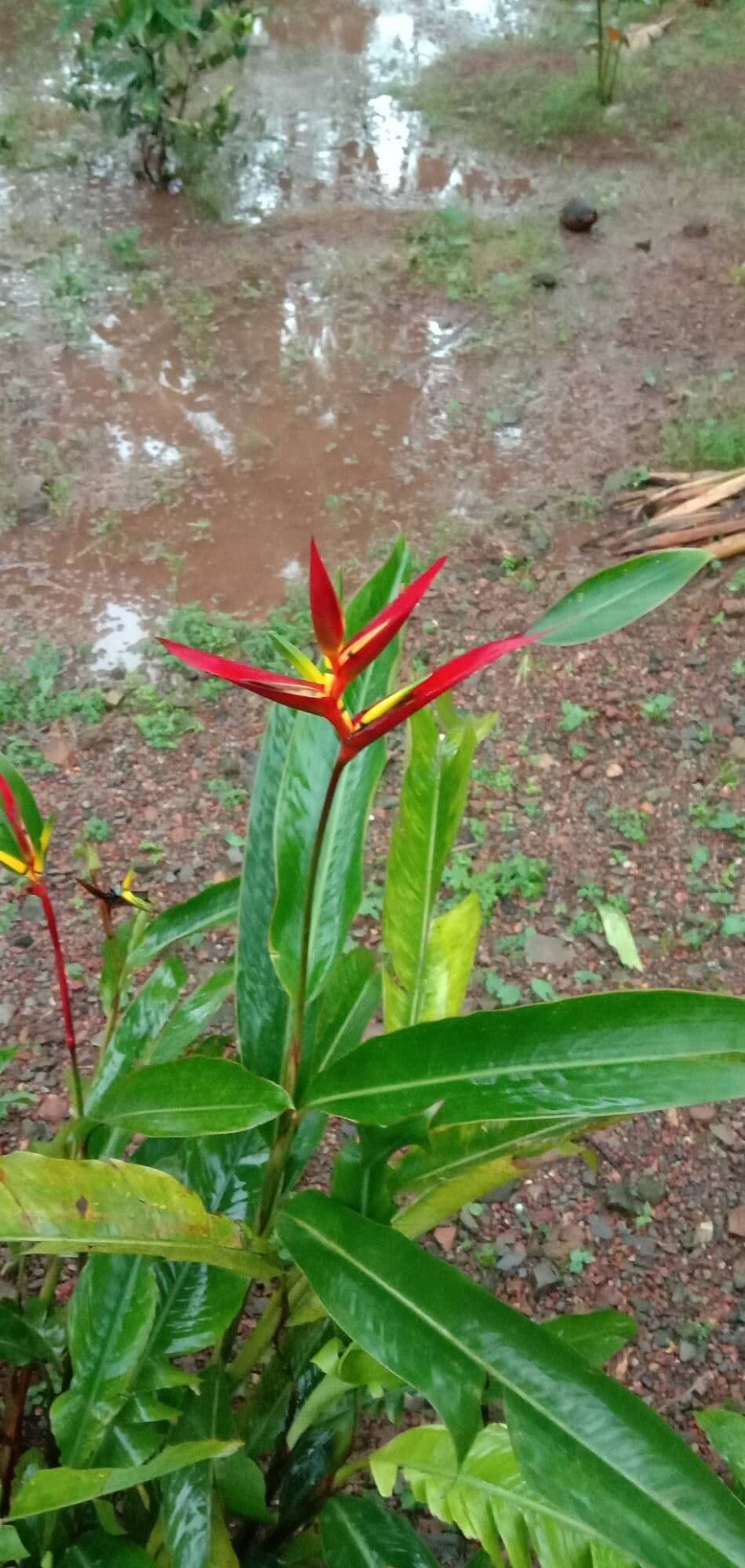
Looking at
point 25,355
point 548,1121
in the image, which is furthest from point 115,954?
point 25,355

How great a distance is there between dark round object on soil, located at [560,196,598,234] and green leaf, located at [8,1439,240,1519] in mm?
4460

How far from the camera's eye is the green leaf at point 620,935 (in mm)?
1965

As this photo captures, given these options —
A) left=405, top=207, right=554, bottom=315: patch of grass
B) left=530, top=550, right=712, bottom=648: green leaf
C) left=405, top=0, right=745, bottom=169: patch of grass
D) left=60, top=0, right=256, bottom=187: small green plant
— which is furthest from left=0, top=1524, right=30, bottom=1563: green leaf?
left=405, top=0, right=745, bottom=169: patch of grass

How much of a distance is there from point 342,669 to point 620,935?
5.14 feet

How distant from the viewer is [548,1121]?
942 mm

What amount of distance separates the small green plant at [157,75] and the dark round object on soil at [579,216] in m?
1.48

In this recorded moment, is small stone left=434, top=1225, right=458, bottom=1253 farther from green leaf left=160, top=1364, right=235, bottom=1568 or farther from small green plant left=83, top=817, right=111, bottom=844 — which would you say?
small green plant left=83, top=817, right=111, bottom=844

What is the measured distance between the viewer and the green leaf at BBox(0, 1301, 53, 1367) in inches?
41.4

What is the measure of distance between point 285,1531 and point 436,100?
5876mm

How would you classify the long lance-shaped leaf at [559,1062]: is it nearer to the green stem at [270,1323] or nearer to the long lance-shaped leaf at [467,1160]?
the long lance-shaped leaf at [467,1160]

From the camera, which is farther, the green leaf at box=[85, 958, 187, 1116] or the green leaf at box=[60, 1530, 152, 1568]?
the green leaf at box=[85, 958, 187, 1116]

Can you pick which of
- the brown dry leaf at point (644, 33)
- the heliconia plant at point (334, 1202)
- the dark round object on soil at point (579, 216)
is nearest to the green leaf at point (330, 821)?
the heliconia plant at point (334, 1202)

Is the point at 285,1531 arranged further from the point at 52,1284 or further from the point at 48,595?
the point at 48,595

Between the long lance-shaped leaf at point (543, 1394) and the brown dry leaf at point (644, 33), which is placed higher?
the brown dry leaf at point (644, 33)
